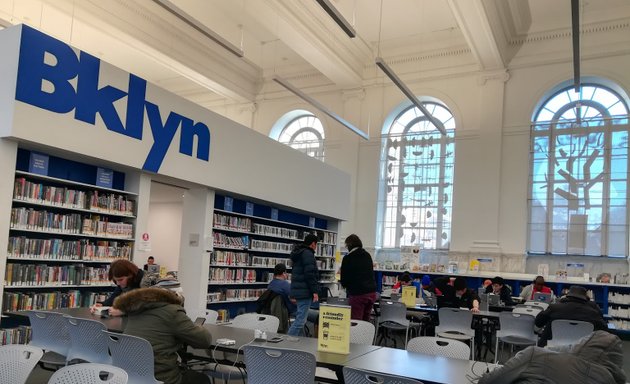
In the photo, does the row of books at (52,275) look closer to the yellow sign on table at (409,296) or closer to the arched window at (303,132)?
the yellow sign on table at (409,296)

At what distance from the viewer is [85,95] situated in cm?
544

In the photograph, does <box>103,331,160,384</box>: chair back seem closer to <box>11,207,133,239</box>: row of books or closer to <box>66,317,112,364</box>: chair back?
<box>66,317,112,364</box>: chair back

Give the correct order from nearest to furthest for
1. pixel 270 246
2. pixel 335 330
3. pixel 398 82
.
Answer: pixel 335 330, pixel 270 246, pixel 398 82

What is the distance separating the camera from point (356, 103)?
1436 centimetres

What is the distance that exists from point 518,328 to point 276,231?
4410mm

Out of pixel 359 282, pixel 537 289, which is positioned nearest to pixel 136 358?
pixel 359 282

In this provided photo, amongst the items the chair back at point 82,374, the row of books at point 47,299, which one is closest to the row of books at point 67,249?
the row of books at point 47,299

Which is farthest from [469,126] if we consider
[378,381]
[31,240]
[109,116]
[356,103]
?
[378,381]

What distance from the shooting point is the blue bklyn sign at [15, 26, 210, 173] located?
493cm

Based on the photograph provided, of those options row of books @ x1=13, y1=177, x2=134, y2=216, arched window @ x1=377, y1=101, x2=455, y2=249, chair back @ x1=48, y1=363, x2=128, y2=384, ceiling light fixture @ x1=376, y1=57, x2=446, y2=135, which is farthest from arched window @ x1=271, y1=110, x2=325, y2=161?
chair back @ x1=48, y1=363, x2=128, y2=384

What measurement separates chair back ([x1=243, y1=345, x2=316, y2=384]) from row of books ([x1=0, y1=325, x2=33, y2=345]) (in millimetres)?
3258

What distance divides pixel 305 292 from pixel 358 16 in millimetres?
7754

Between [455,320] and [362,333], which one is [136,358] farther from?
[455,320]

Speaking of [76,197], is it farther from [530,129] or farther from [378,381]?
[530,129]
